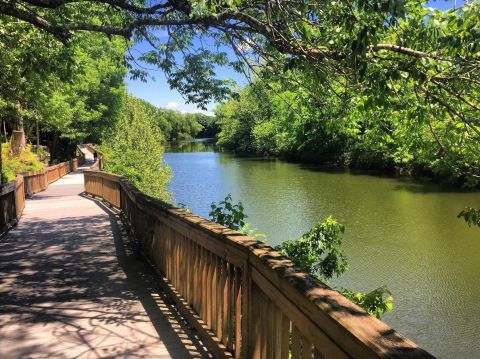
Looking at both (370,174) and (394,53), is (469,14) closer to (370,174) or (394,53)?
(394,53)

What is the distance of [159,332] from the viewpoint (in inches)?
162

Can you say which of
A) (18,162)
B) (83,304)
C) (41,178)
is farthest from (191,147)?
(83,304)

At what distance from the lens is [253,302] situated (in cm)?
295

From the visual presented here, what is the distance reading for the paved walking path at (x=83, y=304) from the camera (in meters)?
3.82

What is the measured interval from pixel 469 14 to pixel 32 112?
22.2 meters

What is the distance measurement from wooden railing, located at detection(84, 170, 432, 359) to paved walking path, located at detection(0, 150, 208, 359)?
1.00 feet

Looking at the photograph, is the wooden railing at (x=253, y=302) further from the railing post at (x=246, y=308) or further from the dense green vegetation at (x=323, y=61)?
the dense green vegetation at (x=323, y=61)

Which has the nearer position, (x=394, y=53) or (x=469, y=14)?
(x=469, y=14)

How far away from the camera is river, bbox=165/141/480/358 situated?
9992 mm

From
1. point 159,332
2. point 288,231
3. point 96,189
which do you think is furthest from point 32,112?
point 159,332

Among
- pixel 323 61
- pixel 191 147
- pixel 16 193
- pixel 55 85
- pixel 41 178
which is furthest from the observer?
pixel 191 147

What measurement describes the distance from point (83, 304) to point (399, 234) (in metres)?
14.2

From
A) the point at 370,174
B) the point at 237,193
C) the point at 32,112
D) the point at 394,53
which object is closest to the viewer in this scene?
the point at 394,53

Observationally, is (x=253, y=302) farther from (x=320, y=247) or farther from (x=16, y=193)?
(x=16, y=193)
